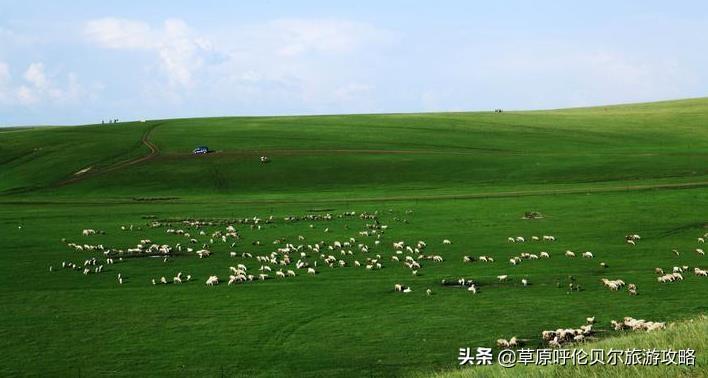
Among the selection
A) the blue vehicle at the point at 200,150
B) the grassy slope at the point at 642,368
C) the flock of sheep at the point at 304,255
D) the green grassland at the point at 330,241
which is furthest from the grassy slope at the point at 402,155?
the grassy slope at the point at 642,368

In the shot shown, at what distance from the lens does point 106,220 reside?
194ft

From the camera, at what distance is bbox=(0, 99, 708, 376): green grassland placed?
24.0 meters

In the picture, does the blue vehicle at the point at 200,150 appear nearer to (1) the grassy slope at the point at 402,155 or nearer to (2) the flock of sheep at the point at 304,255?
(1) the grassy slope at the point at 402,155

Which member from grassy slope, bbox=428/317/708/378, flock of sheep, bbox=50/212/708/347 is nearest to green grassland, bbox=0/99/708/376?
grassy slope, bbox=428/317/708/378

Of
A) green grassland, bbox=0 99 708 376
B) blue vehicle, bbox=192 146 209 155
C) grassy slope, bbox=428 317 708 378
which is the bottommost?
green grassland, bbox=0 99 708 376

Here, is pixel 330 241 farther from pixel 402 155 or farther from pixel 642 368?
pixel 402 155

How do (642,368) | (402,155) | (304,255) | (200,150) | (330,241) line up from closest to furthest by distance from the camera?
1. (642,368)
2. (304,255)
3. (330,241)
4. (402,155)
5. (200,150)

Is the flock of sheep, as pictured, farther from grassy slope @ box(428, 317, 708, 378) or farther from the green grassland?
grassy slope @ box(428, 317, 708, 378)

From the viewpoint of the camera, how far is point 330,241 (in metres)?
44.2

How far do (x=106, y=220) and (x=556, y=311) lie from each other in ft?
141

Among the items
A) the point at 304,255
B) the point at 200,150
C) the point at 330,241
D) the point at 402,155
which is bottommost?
the point at 330,241

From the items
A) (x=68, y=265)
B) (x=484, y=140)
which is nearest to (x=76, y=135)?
(x=484, y=140)

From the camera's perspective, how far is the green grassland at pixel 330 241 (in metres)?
24.0

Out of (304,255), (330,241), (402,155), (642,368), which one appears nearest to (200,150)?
(402,155)
